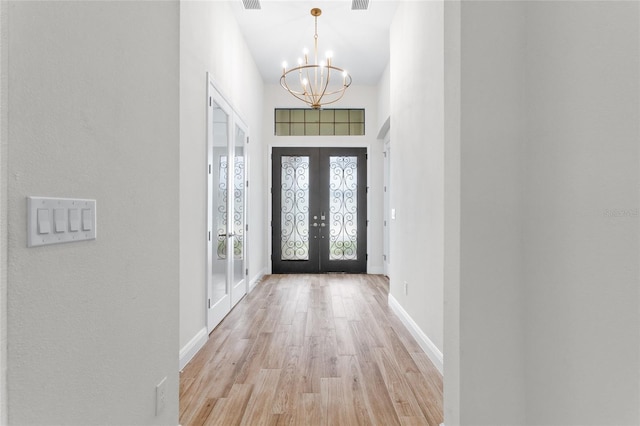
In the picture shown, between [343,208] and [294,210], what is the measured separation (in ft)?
2.91

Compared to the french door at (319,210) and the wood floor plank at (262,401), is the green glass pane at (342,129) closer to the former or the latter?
the french door at (319,210)

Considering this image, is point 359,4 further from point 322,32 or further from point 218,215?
point 218,215

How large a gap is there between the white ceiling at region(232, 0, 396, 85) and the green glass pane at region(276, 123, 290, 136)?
100 cm

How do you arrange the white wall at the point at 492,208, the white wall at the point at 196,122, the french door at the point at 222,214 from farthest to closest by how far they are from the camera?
the french door at the point at 222,214 < the white wall at the point at 196,122 < the white wall at the point at 492,208

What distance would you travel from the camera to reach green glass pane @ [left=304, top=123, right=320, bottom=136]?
6.64 m

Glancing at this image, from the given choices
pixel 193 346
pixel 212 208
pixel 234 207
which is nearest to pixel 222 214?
pixel 212 208

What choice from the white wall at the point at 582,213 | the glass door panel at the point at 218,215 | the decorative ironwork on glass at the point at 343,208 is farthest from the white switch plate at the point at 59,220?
the decorative ironwork on glass at the point at 343,208

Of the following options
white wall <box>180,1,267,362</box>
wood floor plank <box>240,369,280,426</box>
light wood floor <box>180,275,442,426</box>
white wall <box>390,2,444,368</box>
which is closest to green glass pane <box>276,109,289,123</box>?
white wall <box>180,1,267,362</box>

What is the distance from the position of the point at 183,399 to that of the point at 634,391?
6.73 ft

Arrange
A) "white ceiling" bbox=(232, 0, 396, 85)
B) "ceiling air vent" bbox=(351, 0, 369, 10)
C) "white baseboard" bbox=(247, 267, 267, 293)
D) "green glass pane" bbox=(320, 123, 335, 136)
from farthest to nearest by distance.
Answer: "green glass pane" bbox=(320, 123, 335, 136)
"white baseboard" bbox=(247, 267, 267, 293)
"white ceiling" bbox=(232, 0, 396, 85)
"ceiling air vent" bbox=(351, 0, 369, 10)

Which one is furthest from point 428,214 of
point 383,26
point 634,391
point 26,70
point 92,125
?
point 383,26

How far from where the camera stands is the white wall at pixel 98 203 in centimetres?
84

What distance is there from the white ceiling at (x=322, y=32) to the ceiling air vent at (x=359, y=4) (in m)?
0.05

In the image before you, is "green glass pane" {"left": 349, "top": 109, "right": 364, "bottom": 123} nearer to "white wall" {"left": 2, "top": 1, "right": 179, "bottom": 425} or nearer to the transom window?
the transom window
